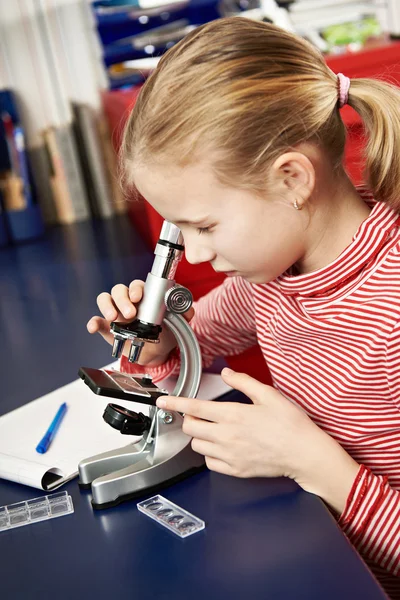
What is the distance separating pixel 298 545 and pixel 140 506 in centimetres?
17

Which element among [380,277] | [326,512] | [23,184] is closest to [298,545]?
[326,512]

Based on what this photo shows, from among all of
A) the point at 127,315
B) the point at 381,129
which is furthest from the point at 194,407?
the point at 381,129

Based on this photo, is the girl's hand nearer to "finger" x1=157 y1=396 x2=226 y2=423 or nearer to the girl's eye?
"finger" x1=157 y1=396 x2=226 y2=423

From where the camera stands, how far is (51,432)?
927 mm

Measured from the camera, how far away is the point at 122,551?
26.4 inches

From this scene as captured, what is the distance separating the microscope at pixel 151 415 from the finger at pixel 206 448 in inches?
0.7

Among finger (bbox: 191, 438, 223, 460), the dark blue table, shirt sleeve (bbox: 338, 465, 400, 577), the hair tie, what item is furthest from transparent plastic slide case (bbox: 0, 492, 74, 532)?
the hair tie

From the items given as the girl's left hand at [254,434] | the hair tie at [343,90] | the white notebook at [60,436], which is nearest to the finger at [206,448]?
the girl's left hand at [254,434]

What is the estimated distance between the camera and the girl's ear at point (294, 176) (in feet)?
2.50

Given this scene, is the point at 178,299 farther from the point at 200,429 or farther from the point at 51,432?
the point at 51,432

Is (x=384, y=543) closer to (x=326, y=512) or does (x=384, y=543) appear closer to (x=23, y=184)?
(x=326, y=512)

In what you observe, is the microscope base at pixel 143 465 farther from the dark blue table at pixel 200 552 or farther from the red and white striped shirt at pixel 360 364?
the red and white striped shirt at pixel 360 364

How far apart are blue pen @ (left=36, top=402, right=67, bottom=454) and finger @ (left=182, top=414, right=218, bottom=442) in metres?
0.20

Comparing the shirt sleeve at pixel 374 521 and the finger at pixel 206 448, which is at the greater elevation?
the finger at pixel 206 448
